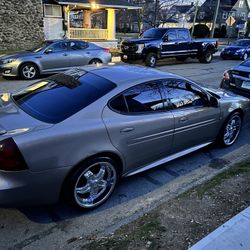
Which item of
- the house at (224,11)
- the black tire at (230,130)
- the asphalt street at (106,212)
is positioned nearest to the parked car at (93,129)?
the asphalt street at (106,212)

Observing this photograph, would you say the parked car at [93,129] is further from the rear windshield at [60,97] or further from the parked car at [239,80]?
the parked car at [239,80]

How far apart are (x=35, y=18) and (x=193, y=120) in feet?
60.4

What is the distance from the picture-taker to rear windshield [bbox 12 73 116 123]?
3260mm

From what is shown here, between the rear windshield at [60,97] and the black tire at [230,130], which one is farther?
the black tire at [230,130]


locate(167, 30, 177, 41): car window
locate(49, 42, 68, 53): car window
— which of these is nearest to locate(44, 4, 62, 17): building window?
locate(167, 30, 177, 41): car window

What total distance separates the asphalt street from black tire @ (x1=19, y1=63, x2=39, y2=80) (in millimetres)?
7756

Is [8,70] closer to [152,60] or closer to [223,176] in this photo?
[152,60]

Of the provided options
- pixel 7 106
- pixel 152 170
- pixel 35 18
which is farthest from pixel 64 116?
pixel 35 18

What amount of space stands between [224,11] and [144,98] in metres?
66.9

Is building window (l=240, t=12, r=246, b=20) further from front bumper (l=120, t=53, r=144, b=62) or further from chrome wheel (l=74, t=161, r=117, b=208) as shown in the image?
chrome wheel (l=74, t=161, r=117, b=208)

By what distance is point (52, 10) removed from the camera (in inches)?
816

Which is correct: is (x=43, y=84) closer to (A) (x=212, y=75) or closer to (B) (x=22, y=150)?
(B) (x=22, y=150)

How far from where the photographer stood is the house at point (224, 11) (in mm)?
60688

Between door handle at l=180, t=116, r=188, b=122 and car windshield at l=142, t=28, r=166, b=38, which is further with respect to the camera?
car windshield at l=142, t=28, r=166, b=38
